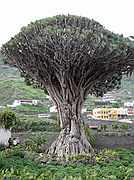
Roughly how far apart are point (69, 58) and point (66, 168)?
6.29 m

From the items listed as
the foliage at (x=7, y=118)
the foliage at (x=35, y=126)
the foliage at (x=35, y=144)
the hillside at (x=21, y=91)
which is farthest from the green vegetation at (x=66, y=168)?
the hillside at (x=21, y=91)

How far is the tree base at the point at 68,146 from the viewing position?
18750 mm

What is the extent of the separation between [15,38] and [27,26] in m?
0.97

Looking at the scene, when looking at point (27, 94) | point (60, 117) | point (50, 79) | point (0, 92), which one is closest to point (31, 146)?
point (60, 117)

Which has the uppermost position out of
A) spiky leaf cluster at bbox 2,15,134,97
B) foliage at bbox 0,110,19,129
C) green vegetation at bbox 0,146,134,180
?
spiky leaf cluster at bbox 2,15,134,97

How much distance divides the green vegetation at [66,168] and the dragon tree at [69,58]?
7.26 feet

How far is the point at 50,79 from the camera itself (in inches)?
802

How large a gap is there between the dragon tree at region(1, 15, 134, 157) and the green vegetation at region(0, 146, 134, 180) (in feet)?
7.26

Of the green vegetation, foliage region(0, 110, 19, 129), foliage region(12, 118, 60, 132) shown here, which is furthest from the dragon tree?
foliage region(12, 118, 60, 132)

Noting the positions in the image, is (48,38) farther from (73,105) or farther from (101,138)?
(101,138)

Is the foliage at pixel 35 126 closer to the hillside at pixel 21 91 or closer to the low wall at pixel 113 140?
the low wall at pixel 113 140

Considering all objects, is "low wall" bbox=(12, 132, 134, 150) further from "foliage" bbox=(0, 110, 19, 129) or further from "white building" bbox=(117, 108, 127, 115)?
"white building" bbox=(117, 108, 127, 115)

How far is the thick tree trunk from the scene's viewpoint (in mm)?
18844

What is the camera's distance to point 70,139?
62.8 ft
